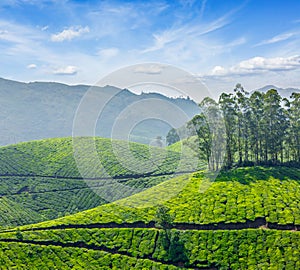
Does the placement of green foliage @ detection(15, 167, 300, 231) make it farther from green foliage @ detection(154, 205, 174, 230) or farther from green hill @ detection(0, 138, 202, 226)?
green hill @ detection(0, 138, 202, 226)

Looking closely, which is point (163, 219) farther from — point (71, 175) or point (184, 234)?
point (71, 175)

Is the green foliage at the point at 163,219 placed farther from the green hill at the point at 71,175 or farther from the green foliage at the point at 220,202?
the green hill at the point at 71,175

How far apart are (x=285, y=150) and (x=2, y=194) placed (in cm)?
7617

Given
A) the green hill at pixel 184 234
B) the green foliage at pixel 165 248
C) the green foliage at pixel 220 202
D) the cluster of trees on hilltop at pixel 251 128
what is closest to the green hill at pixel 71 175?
the cluster of trees on hilltop at pixel 251 128

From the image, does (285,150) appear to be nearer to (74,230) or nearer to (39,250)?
(74,230)

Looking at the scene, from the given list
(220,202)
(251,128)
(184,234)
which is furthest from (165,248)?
(251,128)

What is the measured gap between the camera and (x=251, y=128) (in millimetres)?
87688

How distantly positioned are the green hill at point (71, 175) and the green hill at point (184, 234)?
2328 centimetres

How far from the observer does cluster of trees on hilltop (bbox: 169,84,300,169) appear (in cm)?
8519

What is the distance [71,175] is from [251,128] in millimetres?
55936

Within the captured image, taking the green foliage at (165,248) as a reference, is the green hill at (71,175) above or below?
above

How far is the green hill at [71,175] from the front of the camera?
95.3 meters

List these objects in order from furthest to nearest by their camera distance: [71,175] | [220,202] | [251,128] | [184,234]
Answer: [71,175], [251,128], [220,202], [184,234]

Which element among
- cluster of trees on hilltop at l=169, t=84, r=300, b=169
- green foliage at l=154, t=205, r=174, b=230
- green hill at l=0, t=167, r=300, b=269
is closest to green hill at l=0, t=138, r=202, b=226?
cluster of trees on hilltop at l=169, t=84, r=300, b=169
